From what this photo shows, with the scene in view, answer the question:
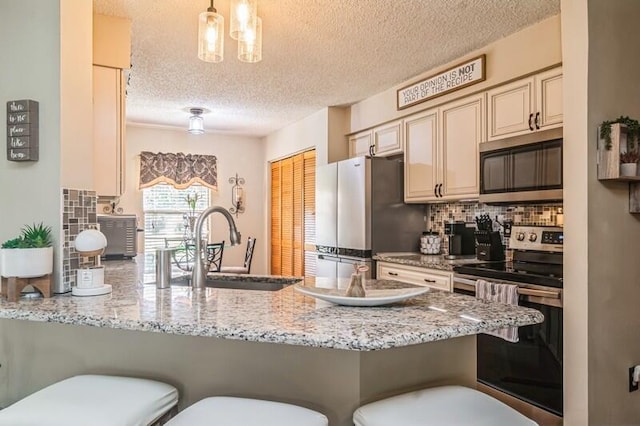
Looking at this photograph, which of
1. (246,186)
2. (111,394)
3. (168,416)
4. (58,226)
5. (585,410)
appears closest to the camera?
(111,394)

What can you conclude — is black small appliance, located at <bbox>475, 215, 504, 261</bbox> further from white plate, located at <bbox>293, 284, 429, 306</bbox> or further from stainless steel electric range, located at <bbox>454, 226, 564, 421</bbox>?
white plate, located at <bbox>293, 284, 429, 306</bbox>

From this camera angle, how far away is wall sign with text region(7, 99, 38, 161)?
1.67 meters

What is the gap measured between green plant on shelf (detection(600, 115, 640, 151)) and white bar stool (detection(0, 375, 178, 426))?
2206 millimetres

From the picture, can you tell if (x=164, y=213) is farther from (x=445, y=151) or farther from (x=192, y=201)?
(x=445, y=151)

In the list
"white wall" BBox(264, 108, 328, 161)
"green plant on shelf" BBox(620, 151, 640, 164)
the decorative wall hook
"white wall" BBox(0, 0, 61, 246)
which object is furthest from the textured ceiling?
the decorative wall hook

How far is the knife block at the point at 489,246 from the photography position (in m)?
3.16

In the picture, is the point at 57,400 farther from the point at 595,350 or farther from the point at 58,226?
the point at 595,350

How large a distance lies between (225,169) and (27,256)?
16.9 ft

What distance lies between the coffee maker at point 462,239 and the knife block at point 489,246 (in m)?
0.39

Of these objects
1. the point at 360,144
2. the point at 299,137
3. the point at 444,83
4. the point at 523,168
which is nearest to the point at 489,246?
the point at 523,168

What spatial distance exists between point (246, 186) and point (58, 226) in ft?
16.7

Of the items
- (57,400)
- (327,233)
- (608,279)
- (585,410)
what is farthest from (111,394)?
(327,233)

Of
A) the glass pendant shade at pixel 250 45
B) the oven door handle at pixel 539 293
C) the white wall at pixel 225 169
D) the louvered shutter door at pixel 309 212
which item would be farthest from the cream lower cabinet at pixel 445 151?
the white wall at pixel 225 169

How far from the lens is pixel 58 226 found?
1685 millimetres
